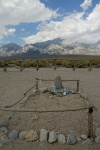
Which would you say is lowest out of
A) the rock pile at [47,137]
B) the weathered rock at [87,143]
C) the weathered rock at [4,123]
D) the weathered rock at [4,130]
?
the weathered rock at [87,143]

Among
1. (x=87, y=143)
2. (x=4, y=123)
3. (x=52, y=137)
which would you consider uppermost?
(x=4, y=123)

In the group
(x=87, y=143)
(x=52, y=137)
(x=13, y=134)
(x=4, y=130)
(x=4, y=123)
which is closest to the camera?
(x=87, y=143)

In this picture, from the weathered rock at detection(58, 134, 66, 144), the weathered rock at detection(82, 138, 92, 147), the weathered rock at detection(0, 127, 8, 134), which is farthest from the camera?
the weathered rock at detection(0, 127, 8, 134)

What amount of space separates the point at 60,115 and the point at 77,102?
5.98ft

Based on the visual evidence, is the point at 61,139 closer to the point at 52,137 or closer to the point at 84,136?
the point at 52,137

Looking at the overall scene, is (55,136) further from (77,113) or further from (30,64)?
(30,64)

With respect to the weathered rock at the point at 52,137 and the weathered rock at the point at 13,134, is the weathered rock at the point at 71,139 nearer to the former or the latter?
the weathered rock at the point at 52,137

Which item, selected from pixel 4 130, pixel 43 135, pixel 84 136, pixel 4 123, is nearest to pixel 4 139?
pixel 4 130

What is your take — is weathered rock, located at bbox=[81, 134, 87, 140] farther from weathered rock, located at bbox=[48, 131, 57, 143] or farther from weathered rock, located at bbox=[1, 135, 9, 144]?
weathered rock, located at bbox=[1, 135, 9, 144]

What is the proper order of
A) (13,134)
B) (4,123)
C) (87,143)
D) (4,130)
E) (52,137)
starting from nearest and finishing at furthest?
(87,143), (52,137), (13,134), (4,130), (4,123)

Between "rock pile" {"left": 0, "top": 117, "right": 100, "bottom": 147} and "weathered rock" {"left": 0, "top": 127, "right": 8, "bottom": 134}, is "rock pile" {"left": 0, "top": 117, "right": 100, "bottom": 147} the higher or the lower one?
the lower one

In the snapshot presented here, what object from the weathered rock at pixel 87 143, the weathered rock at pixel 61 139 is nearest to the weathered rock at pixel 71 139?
the weathered rock at pixel 61 139

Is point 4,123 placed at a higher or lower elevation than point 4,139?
higher

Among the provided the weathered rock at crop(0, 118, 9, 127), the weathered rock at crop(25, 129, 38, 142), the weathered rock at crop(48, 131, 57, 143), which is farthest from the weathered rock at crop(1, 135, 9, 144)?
the weathered rock at crop(48, 131, 57, 143)
